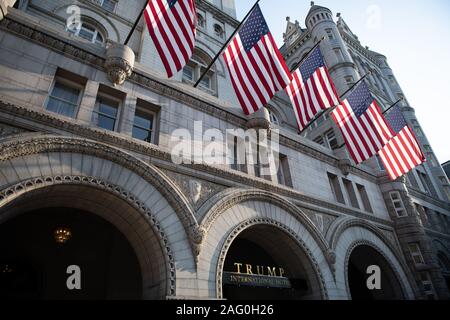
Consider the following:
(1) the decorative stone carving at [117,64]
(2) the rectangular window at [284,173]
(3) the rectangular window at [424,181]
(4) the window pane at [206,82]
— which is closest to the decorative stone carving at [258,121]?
(2) the rectangular window at [284,173]

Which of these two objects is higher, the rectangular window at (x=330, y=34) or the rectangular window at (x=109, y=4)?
the rectangular window at (x=330, y=34)

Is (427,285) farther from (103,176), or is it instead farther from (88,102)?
(88,102)

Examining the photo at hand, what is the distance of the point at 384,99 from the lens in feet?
109

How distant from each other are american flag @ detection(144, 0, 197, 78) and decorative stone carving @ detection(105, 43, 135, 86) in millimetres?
1233

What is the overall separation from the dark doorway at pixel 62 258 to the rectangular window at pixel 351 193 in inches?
491

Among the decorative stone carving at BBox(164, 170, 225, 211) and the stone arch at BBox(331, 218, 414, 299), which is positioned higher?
the decorative stone carving at BBox(164, 170, 225, 211)

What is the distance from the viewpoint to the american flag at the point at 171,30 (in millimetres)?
10078

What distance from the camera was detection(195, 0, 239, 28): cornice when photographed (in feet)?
71.3

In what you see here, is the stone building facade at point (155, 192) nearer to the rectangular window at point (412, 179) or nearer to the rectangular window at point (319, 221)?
the rectangular window at point (319, 221)

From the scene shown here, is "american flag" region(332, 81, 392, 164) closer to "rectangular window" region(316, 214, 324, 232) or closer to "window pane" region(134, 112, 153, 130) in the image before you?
"rectangular window" region(316, 214, 324, 232)

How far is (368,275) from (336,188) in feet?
17.8

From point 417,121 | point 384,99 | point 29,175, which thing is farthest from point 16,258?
point 417,121

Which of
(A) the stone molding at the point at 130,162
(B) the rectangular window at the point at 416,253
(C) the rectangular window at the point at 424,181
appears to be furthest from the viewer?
(C) the rectangular window at the point at 424,181

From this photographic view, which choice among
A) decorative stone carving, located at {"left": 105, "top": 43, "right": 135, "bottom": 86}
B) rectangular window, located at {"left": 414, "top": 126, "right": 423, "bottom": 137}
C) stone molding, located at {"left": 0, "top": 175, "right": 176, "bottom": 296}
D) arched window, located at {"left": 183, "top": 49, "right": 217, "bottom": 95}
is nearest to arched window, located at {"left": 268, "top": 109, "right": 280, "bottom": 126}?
arched window, located at {"left": 183, "top": 49, "right": 217, "bottom": 95}
